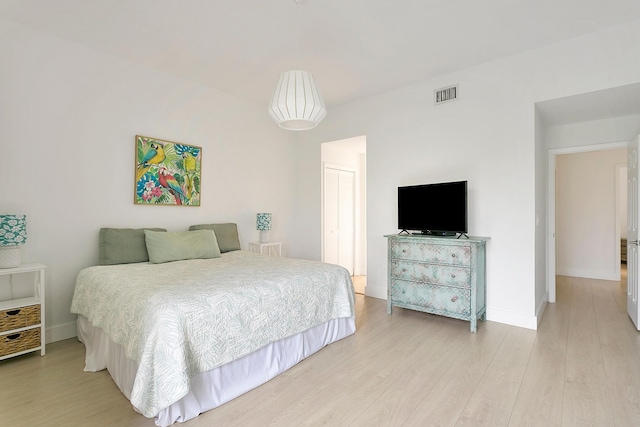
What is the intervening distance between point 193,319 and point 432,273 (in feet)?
8.14

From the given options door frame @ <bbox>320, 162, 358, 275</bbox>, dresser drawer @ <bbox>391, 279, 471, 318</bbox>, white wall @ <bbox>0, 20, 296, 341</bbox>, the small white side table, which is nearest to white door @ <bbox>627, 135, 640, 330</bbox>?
dresser drawer @ <bbox>391, 279, 471, 318</bbox>

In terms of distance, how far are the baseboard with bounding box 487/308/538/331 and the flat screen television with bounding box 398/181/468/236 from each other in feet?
3.03

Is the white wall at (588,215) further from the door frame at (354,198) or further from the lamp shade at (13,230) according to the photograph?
the lamp shade at (13,230)

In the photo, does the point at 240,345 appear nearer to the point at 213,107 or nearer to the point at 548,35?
the point at 213,107

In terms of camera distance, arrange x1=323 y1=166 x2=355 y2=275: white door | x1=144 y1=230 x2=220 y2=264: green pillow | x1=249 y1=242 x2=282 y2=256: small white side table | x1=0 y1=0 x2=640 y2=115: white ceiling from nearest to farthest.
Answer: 1. x1=0 y1=0 x2=640 y2=115: white ceiling
2. x1=144 y1=230 x2=220 y2=264: green pillow
3. x1=249 y1=242 x2=282 y2=256: small white side table
4. x1=323 y1=166 x2=355 y2=275: white door

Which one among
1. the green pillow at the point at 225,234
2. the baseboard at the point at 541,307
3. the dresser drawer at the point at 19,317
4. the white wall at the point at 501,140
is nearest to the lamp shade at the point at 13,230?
the dresser drawer at the point at 19,317

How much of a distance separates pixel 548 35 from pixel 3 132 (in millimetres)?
4845

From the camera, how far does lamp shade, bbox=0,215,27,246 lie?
2.49 meters

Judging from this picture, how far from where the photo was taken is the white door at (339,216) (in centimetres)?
522

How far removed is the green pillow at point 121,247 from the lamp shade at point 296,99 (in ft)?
6.46

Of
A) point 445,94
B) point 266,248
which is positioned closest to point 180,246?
point 266,248

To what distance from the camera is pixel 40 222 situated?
9.39 ft

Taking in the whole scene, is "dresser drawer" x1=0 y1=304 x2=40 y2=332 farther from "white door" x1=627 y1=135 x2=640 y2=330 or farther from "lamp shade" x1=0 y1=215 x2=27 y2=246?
"white door" x1=627 y1=135 x2=640 y2=330

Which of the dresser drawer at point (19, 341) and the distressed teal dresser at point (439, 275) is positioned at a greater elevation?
the distressed teal dresser at point (439, 275)
